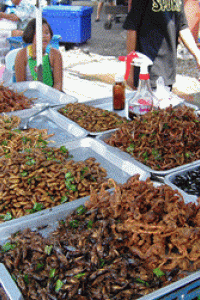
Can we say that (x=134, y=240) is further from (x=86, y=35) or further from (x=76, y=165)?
(x=86, y=35)

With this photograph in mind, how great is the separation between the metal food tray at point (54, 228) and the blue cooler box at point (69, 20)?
25.5 feet

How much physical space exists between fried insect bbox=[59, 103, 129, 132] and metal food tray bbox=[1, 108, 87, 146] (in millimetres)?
64

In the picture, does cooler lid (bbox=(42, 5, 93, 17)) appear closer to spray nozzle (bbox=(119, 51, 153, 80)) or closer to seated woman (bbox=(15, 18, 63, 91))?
seated woman (bbox=(15, 18, 63, 91))

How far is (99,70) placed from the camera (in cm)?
687

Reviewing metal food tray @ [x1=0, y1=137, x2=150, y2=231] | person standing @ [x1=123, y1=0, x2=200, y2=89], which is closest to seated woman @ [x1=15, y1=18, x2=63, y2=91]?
person standing @ [x1=123, y1=0, x2=200, y2=89]

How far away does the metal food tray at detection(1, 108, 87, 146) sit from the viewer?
7.14ft

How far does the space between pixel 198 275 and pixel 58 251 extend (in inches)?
16.7

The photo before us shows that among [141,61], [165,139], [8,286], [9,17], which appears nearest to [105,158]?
[165,139]

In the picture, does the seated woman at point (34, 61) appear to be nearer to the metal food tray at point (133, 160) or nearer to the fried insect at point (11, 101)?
the fried insect at point (11, 101)

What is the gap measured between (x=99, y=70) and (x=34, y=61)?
342 cm

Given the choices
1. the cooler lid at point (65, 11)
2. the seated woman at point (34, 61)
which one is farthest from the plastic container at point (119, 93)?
the cooler lid at point (65, 11)

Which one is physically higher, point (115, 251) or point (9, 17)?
point (9, 17)

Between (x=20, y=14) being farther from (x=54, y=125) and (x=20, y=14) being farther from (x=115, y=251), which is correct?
(x=115, y=251)

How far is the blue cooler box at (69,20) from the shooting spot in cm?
841
